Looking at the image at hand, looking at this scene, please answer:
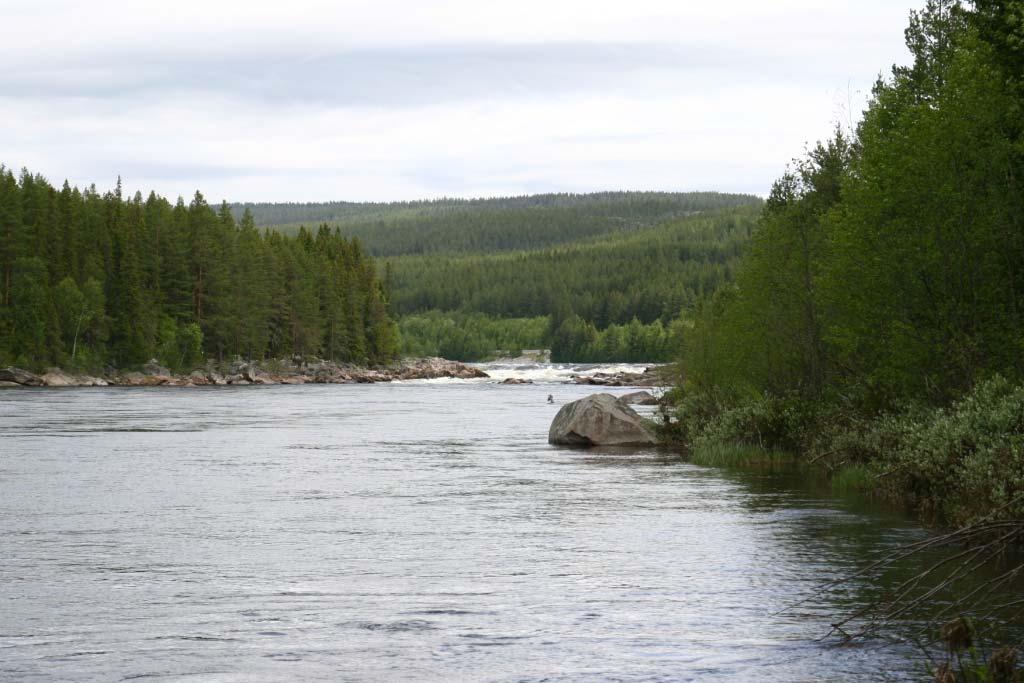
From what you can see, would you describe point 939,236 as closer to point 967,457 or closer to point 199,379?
point 967,457

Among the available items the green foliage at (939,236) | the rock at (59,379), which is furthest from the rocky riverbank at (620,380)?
the green foliage at (939,236)

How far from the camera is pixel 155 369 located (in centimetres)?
11400

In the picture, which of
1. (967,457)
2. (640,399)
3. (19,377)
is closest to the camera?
(967,457)

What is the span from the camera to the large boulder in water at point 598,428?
42.9 metres

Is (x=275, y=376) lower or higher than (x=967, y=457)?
lower

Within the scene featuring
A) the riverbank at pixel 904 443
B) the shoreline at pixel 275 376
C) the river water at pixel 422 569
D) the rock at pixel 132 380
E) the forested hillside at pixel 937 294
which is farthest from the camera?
the rock at pixel 132 380

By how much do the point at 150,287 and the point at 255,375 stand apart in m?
13.8

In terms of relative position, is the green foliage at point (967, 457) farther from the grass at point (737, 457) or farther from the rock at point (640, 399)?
the rock at point (640, 399)

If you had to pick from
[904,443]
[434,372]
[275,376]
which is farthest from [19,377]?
[904,443]

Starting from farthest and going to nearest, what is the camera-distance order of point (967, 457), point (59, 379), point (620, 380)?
point (620, 380) → point (59, 379) → point (967, 457)

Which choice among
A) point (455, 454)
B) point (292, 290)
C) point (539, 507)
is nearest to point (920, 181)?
point (539, 507)

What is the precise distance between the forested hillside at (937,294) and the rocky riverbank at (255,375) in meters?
78.7

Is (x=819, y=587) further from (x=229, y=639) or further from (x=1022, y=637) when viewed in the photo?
(x=229, y=639)

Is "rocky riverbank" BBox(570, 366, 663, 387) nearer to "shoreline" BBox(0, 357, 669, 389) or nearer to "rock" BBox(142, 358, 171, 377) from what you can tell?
"shoreline" BBox(0, 357, 669, 389)
